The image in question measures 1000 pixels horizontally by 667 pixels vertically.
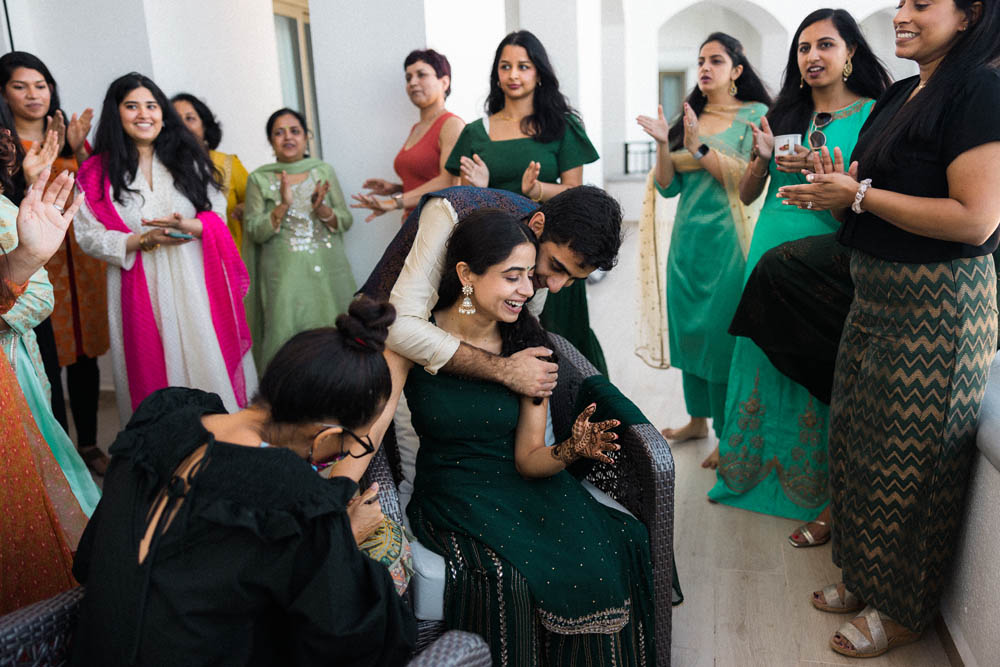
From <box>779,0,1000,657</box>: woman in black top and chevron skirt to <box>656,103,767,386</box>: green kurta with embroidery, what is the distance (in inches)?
33.5

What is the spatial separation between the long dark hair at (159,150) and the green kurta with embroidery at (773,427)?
6.48ft

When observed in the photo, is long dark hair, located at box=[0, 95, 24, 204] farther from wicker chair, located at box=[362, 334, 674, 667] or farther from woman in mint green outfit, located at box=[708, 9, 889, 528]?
woman in mint green outfit, located at box=[708, 9, 889, 528]

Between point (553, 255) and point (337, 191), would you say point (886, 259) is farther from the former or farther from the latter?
point (337, 191)

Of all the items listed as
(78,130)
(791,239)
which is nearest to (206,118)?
(78,130)

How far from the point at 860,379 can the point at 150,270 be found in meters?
2.34

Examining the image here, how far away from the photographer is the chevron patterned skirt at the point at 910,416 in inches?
68.6

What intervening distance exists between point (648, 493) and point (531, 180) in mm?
1332

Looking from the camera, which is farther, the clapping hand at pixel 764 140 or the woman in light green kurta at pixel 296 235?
the woman in light green kurta at pixel 296 235

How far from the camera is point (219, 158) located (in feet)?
11.2

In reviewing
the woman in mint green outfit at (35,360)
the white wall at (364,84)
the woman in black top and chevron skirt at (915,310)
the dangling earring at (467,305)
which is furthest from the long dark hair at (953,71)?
the woman in mint green outfit at (35,360)

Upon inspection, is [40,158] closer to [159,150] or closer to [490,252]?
[159,150]

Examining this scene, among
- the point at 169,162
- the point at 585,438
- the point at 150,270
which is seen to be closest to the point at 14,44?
the point at 169,162

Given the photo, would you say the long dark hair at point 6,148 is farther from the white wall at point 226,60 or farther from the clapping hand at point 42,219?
the white wall at point 226,60

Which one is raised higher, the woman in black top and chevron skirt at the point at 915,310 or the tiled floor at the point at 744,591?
the woman in black top and chevron skirt at the point at 915,310
